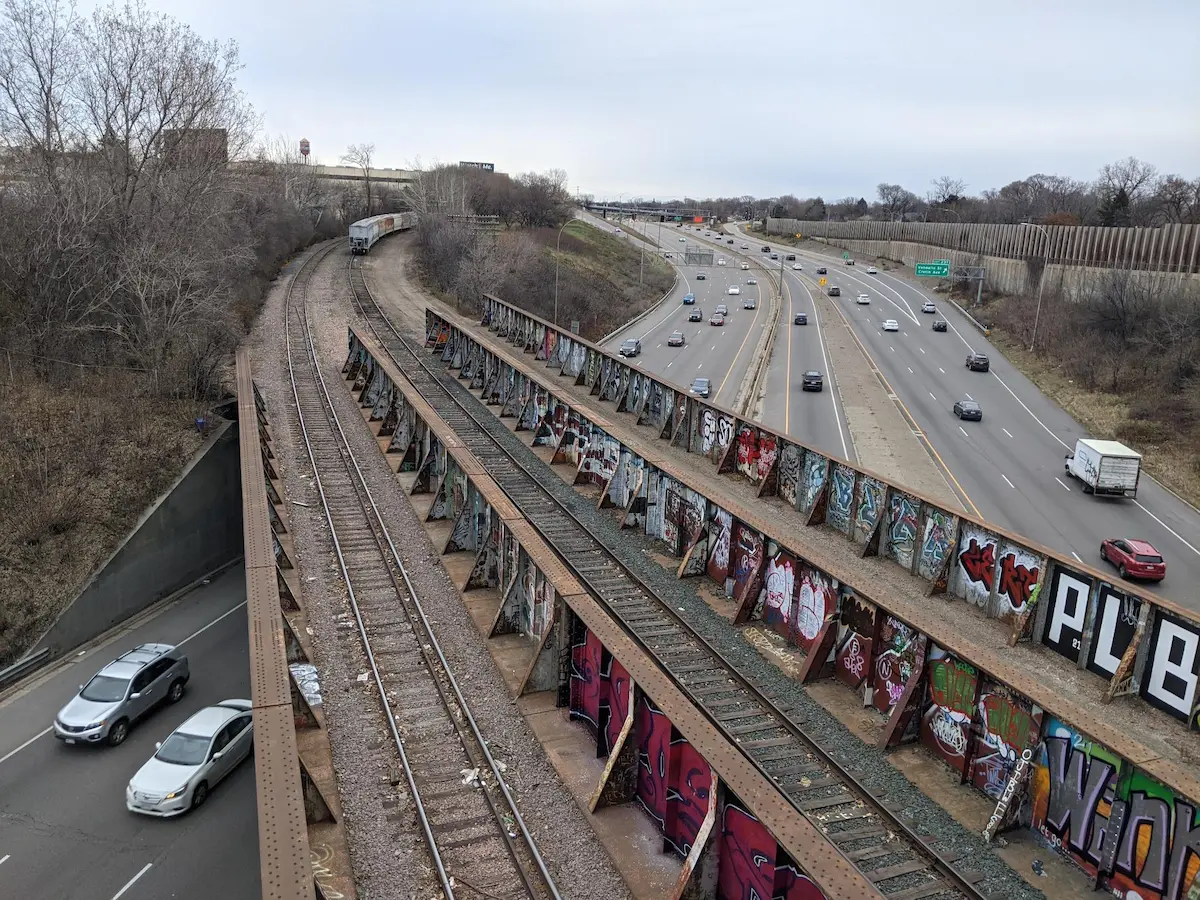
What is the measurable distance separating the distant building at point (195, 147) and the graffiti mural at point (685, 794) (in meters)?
34.1

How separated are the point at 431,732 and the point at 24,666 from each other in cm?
1541

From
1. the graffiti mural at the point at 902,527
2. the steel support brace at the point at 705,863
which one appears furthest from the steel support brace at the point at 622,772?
the graffiti mural at the point at 902,527

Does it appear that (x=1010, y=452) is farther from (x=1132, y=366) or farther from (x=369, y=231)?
(x=369, y=231)

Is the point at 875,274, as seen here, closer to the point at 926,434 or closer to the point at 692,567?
the point at 926,434

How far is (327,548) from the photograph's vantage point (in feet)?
63.7

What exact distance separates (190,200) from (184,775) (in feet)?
89.4

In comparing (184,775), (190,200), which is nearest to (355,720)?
(184,775)

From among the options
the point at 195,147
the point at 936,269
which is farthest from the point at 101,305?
the point at 936,269

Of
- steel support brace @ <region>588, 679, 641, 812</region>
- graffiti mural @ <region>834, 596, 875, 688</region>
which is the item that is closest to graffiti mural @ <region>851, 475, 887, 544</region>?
graffiti mural @ <region>834, 596, 875, 688</region>

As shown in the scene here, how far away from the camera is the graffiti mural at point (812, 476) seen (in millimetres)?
20312

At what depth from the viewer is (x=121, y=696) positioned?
18.6 m

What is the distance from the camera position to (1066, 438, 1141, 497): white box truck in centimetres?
3306

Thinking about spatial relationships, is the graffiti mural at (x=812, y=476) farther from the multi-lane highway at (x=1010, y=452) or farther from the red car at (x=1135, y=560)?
the multi-lane highway at (x=1010, y=452)

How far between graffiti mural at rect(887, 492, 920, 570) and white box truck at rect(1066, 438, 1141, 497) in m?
20.2
